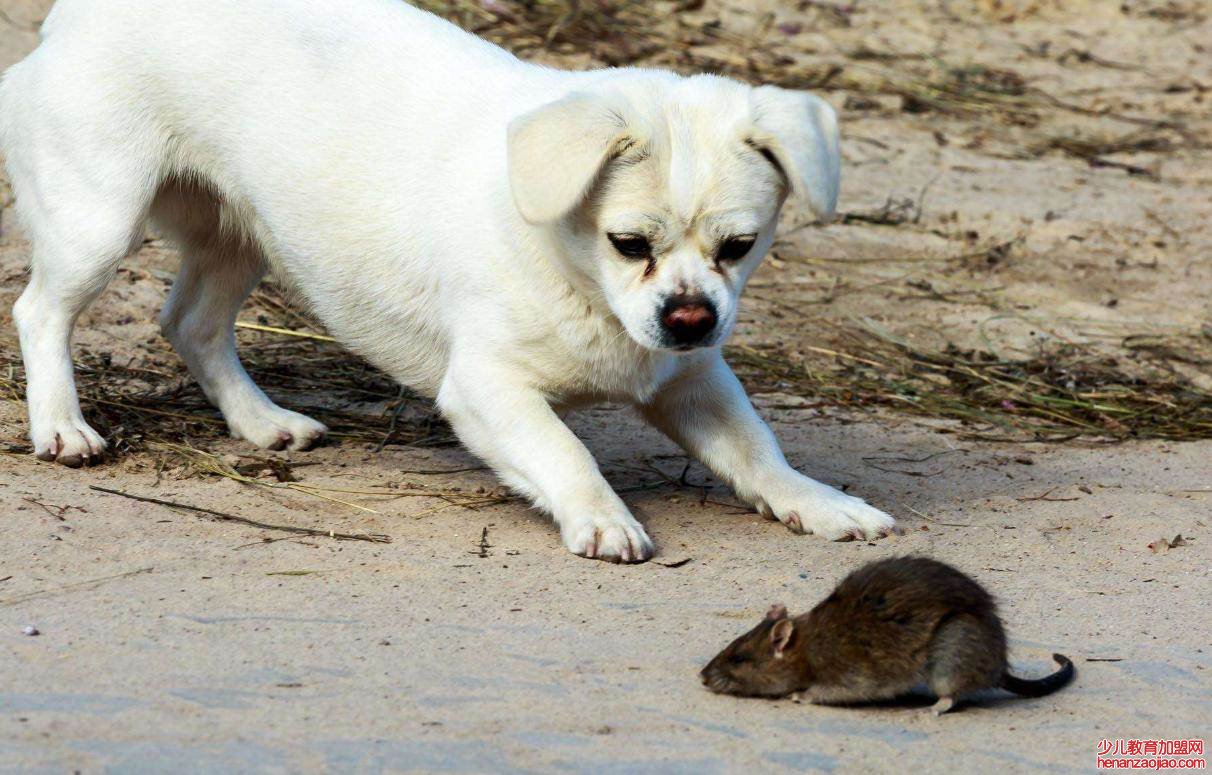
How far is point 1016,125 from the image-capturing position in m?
9.23

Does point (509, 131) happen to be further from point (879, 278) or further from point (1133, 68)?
point (1133, 68)

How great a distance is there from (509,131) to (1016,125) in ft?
19.4

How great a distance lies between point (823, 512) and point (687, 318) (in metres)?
0.88

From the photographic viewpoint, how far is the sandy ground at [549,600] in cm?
299

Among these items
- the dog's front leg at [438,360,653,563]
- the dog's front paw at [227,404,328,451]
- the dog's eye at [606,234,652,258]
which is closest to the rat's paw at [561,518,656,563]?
the dog's front leg at [438,360,653,563]

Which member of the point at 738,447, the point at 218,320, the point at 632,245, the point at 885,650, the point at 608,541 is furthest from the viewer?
the point at 218,320

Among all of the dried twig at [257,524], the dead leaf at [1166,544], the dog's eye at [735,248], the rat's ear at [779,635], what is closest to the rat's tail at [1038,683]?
the rat's ear at [779,635]

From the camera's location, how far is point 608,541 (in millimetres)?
4164

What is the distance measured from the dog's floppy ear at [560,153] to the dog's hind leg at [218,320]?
5.26ft

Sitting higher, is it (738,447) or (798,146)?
(798,146)

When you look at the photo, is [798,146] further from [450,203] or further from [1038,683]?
[1038,683]

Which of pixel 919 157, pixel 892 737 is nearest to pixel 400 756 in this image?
pixel 892 737

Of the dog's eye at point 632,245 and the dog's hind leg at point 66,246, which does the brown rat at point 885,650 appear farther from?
the dog's hind leg at point 66,246

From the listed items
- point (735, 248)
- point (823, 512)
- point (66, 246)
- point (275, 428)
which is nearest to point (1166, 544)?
point (823, 512)
